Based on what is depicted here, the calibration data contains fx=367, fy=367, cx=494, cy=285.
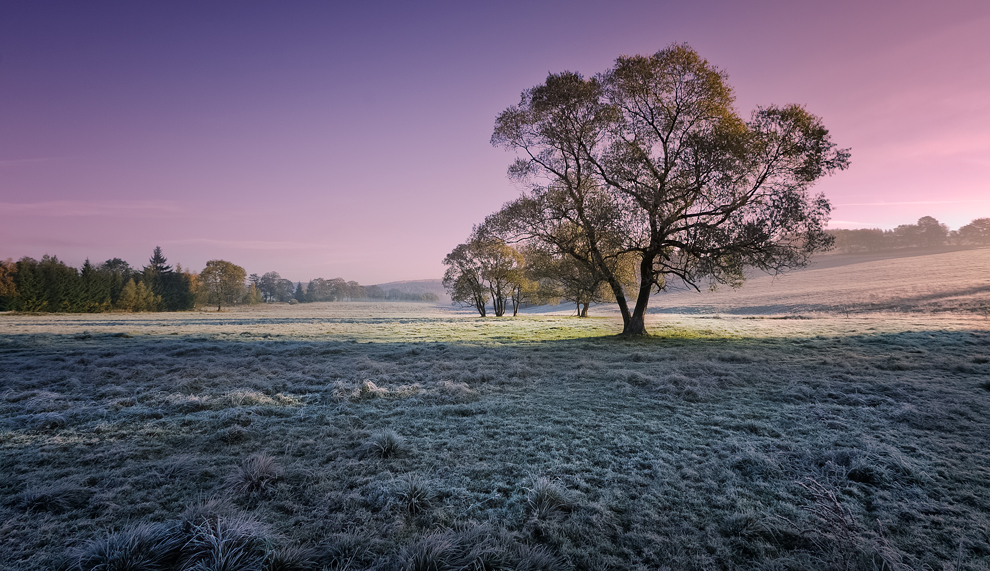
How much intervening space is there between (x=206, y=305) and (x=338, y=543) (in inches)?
3956

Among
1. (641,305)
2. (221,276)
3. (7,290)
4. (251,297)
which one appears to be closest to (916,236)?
(641,305)

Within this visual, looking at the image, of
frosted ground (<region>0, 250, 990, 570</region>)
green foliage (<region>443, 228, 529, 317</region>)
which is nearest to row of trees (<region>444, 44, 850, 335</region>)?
frosted ground (<region>0, 250, 990, 570</region>)

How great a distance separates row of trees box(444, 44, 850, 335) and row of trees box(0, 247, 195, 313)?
76441 mm

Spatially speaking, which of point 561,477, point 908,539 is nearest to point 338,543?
point 561,477

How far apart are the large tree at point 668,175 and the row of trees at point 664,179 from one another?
5cm

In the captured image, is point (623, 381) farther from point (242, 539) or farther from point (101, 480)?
point (101, 480)

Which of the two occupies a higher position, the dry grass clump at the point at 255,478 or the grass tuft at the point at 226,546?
the grass tuft at the point at 226,546

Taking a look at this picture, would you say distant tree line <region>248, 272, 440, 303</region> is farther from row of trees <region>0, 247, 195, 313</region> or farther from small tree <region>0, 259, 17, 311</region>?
small tree <region>0, 259, 17, 311</region>

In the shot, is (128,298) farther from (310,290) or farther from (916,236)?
(916,236)

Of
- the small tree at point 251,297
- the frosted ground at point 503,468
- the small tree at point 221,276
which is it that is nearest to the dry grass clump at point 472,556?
the frosted ground at point 503,468

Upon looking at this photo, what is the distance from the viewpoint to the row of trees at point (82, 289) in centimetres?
5391

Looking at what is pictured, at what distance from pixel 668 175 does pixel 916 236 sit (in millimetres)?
121419

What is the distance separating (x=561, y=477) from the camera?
3.96 metres

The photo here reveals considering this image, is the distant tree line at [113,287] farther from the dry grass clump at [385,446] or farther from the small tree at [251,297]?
the dry grass clump at [385,446]
